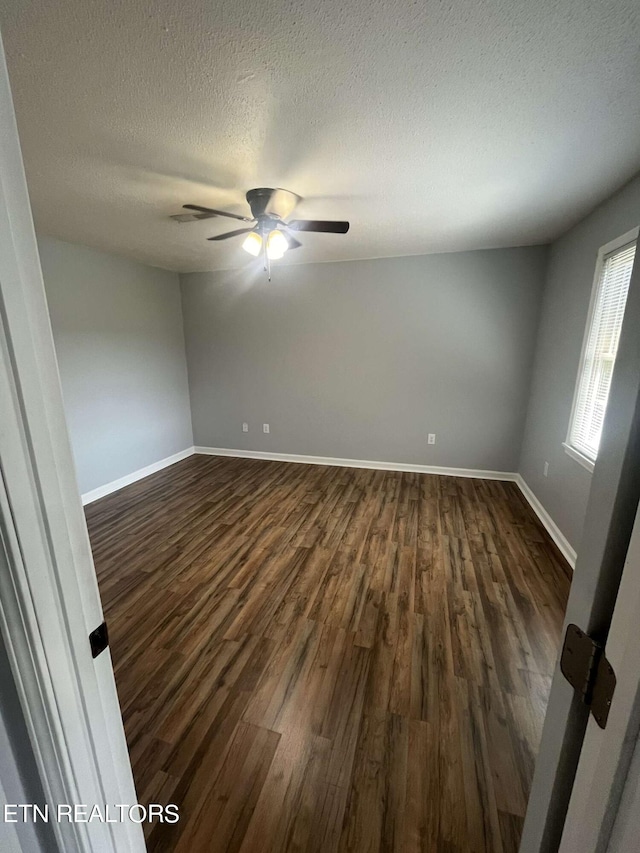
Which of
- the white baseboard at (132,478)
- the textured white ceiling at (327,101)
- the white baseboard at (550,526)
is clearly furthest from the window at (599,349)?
the white baseboard at (132,478)

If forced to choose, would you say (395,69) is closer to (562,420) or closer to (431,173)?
(431,173)

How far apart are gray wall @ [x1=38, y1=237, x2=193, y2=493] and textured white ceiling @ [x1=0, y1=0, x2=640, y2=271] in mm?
926

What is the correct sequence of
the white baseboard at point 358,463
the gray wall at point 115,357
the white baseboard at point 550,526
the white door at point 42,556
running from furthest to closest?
the white baseboard at point 358,463, the gray wall at point 115,357, the white baseboard at point 550,526, the white door at point 42,556

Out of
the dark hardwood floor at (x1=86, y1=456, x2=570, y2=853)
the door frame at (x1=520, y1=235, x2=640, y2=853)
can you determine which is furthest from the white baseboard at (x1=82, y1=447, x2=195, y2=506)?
the door frame at (x1=520, y1=235, x2=640, y2=853)

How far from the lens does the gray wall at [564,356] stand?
7.45 feet

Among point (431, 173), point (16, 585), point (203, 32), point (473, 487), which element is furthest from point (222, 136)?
point (473, 487)

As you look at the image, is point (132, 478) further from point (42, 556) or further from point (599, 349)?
point (599, 349)

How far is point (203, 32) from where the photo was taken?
3.51 feet

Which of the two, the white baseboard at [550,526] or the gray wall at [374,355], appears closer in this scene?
the white baseboard at [550,526]

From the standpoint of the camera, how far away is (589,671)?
18.4 inches

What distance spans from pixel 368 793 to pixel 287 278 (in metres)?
4.25

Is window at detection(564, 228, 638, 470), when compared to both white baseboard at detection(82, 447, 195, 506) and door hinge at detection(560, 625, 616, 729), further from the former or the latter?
white baseboard at detection(82, 447, 195, 506)

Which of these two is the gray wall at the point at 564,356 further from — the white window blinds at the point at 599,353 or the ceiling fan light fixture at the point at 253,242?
the ceiling fan light fixture at the point at 253,242

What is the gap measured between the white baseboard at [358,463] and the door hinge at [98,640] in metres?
3.76
